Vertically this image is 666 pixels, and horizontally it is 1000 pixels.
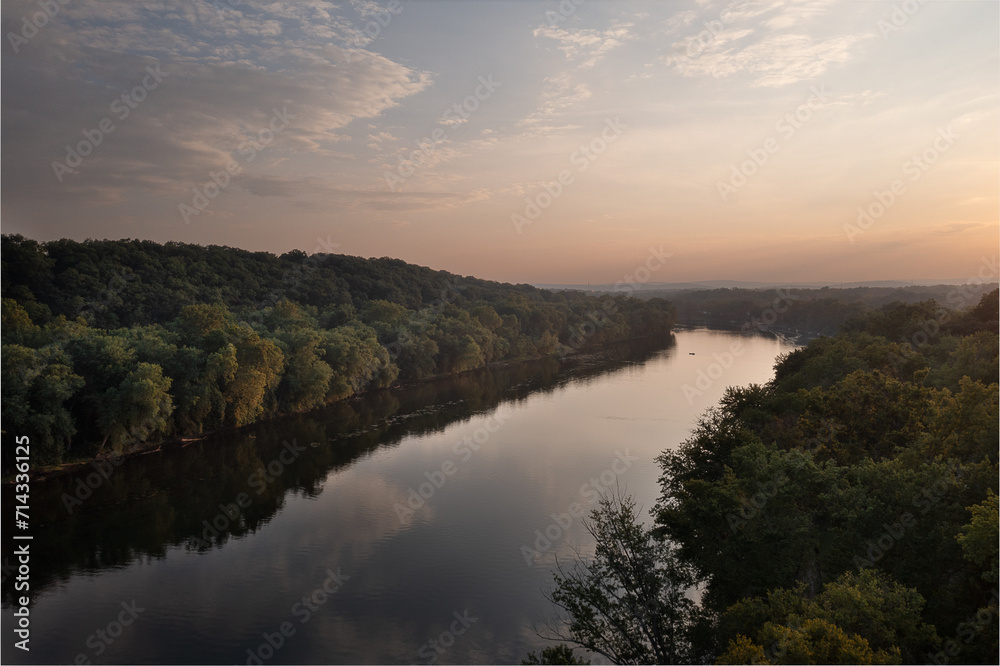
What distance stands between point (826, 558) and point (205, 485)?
31.1 m

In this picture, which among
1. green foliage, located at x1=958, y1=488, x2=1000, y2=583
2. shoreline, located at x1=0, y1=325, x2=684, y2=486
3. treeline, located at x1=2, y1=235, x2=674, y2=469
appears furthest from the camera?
treeline, located at x1=2, y1=235, x2=674, y2=469

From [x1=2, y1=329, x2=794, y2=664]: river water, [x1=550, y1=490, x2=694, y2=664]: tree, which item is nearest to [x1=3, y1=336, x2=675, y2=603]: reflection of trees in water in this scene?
[x1=2, y1=329, x2=794, y2=664]: river water

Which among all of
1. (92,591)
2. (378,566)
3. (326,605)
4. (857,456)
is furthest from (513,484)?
(92,591)

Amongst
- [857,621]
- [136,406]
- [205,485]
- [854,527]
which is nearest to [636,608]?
[857,621]

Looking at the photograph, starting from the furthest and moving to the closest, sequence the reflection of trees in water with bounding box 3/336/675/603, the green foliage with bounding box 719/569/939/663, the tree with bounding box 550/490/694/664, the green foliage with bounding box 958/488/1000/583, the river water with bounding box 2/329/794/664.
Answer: the reflection of trees in water with bounding box 3/336/675/603, the river water with bounding box 2/329/794/664, the tree with bounding box 550/490/694/664, the green foliage with bounding box 958/488/1000/583, the green foliage with bounding box 719/569/939/663

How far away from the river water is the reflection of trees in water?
0.42 ft

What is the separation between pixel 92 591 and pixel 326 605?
9.03m

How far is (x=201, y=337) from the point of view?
4403 centimetres

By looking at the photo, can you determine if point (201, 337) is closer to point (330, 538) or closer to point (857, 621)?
point (330, 538)

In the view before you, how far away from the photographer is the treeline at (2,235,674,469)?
112 ft

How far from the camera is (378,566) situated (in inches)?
947

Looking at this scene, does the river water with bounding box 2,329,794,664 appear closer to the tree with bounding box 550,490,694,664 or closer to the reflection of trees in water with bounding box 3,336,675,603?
the reflection of trees in water with bounding box 3,336,675,603

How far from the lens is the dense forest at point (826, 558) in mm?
11852

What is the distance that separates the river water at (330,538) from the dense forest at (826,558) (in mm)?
5385
